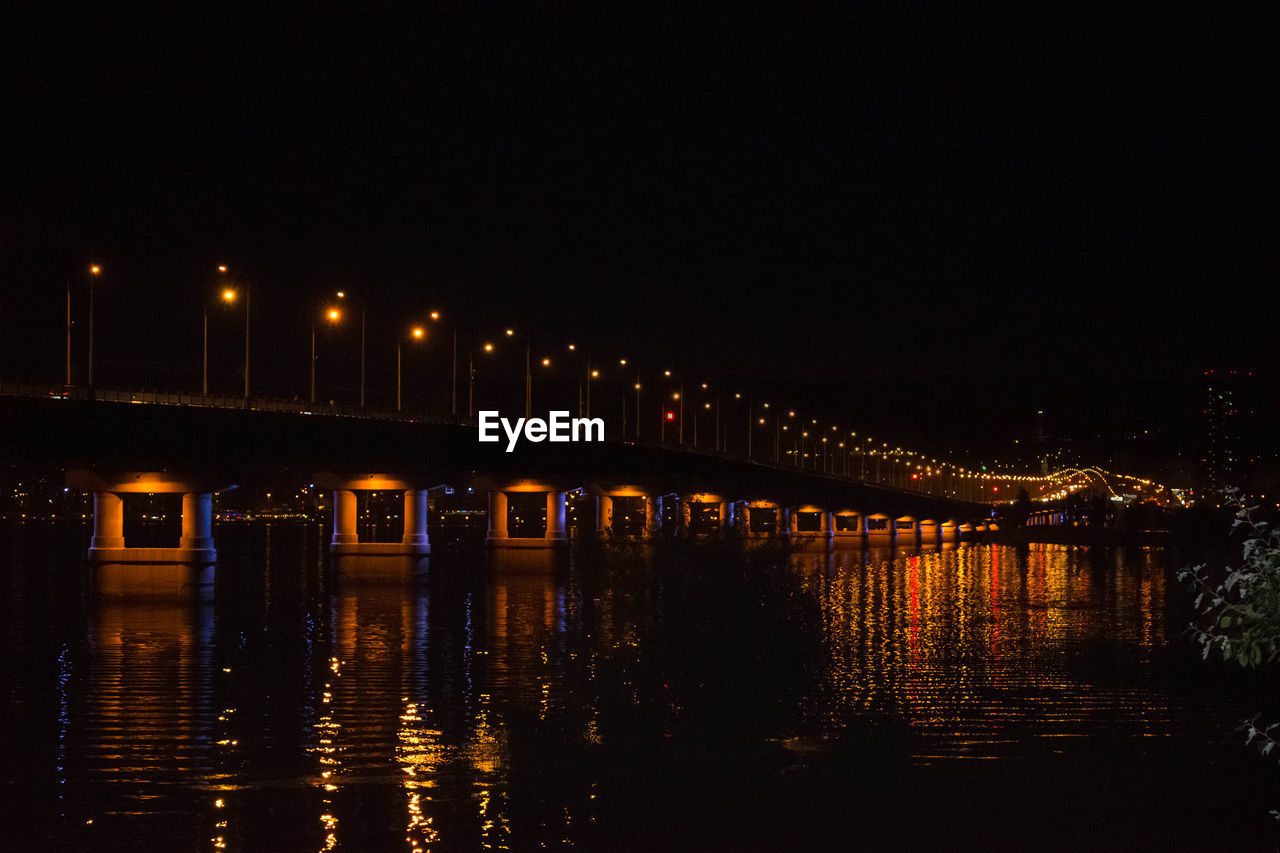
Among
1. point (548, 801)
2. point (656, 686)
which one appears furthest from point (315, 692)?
point (548, 801)

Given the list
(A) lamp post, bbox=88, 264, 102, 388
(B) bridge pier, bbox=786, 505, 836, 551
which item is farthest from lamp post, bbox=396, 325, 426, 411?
(B) bridge pier, bbox=786, 505, 836, 551

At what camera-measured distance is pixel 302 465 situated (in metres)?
85.6

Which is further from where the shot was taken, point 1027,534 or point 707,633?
point 1027,534

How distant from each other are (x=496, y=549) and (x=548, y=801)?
300ft

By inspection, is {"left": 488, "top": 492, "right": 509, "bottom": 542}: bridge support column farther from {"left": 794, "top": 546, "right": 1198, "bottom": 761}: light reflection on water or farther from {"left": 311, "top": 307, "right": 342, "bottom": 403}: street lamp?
{"left": 794, "top": 546, "right": 1198, "bottom": 761}: light reflection on water

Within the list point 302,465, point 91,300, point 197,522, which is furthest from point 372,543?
point 91,300

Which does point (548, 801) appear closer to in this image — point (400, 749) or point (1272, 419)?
point (400, 749)

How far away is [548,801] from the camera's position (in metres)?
20.1

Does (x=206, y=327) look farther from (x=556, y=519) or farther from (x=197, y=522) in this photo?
(x=556, y=519)

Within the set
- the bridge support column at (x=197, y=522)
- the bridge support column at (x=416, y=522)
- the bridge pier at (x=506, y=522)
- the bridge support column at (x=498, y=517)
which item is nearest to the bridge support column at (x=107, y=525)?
the bridge support column at (x=197, y=522)

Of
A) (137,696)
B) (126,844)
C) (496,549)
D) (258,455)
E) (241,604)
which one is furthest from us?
(496,549)

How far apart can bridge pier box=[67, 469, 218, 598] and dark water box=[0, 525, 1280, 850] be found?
19820 mm

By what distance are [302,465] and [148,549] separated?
1181 centimetres

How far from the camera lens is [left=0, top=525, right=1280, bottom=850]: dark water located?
61.5 feet
